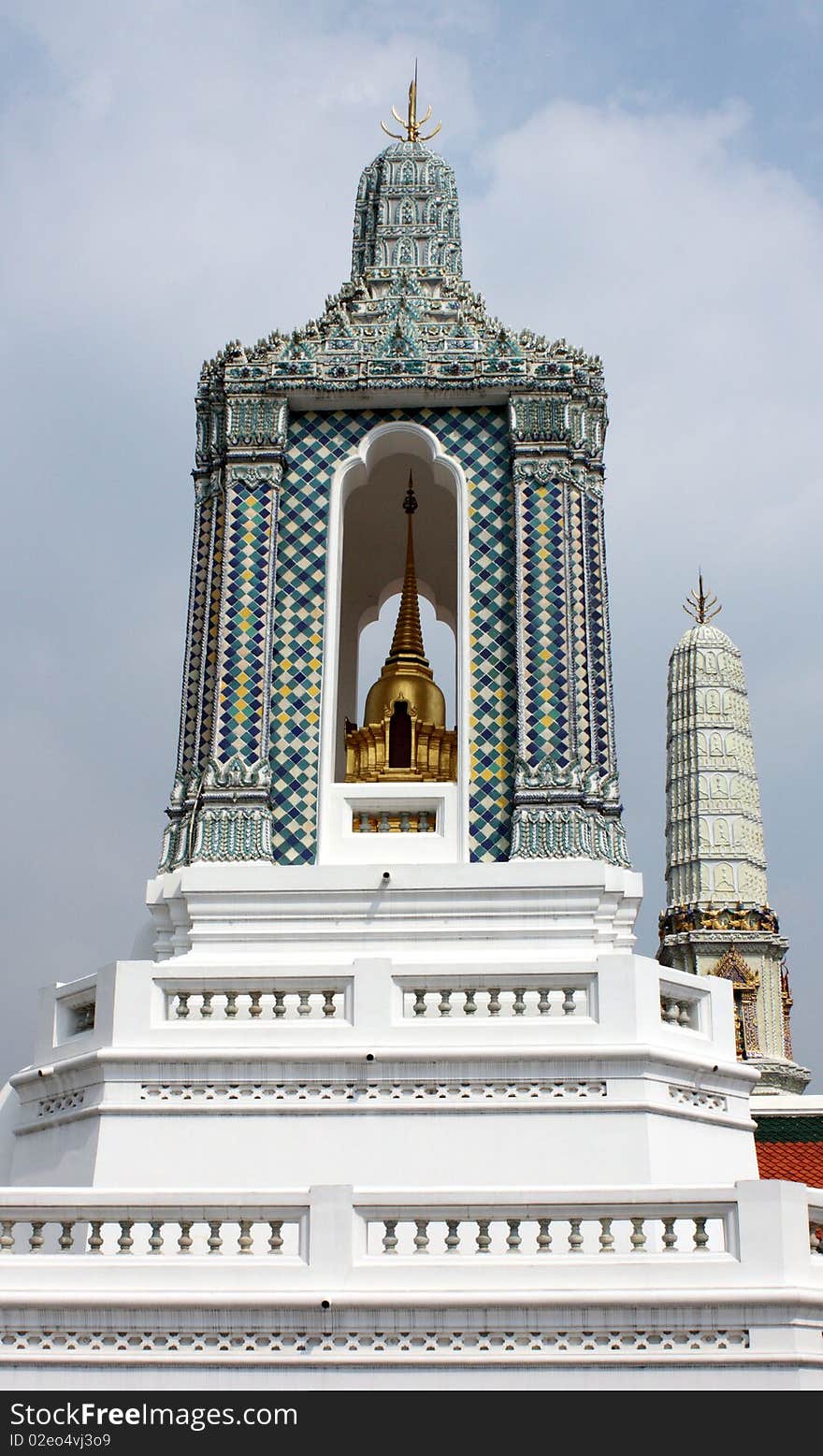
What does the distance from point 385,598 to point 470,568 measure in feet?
12.6

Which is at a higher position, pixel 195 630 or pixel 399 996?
pixel 195 630

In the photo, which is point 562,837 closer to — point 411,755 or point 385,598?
point 411,755

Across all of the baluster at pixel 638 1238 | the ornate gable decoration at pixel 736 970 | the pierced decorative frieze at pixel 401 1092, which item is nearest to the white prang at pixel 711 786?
the ornate gable decoration at pixel 736 970

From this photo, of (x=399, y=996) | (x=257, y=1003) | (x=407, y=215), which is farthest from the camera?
(x=407, y=215)

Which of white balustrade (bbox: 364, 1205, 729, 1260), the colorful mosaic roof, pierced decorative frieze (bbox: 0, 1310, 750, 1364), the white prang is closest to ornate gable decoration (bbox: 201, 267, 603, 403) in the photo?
the colorful mosaic roof

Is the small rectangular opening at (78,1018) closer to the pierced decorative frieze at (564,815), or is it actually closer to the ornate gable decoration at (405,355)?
the pierced decorative frieze at (564,815)

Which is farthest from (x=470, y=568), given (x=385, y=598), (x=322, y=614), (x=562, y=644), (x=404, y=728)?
(x=385, y=598)

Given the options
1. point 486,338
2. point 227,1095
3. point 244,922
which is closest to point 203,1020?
point 227,1095

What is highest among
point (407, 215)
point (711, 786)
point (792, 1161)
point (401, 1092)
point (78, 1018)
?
point (711, 786)

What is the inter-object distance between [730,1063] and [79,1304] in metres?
4.92

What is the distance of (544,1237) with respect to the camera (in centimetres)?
988

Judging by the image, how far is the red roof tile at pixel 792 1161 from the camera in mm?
15141

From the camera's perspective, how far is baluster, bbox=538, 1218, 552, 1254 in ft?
32.4

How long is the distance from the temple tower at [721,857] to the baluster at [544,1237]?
3413cm
